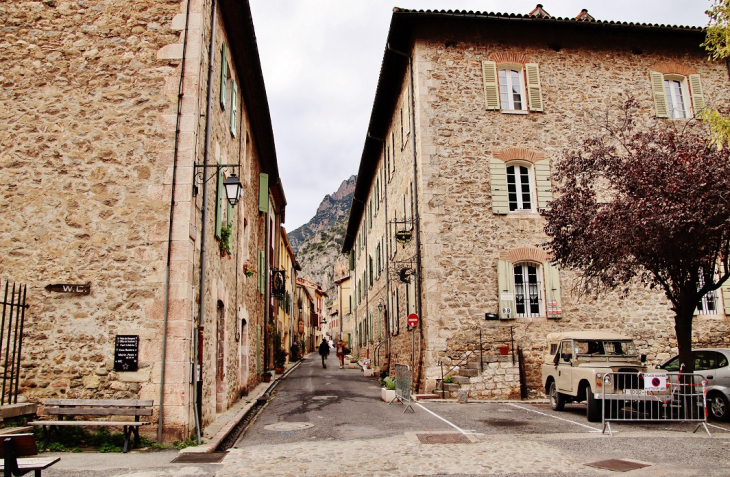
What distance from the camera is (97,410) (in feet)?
25.9

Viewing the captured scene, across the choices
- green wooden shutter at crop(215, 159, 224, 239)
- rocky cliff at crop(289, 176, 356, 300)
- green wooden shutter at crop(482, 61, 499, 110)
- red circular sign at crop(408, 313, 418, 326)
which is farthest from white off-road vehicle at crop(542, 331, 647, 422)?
rocky cliff at crop(289, 176, 356, 300)

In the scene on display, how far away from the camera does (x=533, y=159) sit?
16.0 m

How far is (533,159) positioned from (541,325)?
460 centimetres

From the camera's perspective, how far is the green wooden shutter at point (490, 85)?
16219mm

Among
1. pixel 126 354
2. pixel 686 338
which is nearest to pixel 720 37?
pixel 686 338

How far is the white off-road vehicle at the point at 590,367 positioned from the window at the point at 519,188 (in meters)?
4.50

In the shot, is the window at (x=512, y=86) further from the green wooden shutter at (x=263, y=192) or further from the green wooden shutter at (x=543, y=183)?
the green wooden shutter at (x=263, y=192)

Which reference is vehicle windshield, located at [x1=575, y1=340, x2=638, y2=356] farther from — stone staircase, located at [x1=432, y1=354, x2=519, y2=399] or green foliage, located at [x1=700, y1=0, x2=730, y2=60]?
green foliage, located at [x1=700, y1=0, x2=730, y2=60]

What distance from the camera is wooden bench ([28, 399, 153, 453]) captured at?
25.2 ft

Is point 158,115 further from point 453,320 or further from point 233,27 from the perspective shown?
point 453,320

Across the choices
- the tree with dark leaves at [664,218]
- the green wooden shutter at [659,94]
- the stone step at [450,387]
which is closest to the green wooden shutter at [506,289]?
the stone step at [450,387]

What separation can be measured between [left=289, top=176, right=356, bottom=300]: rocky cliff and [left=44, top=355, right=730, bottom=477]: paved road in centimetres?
8218

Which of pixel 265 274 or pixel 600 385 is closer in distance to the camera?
pixel 600 385

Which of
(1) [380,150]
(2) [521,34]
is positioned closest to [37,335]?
(2) [521,34]
